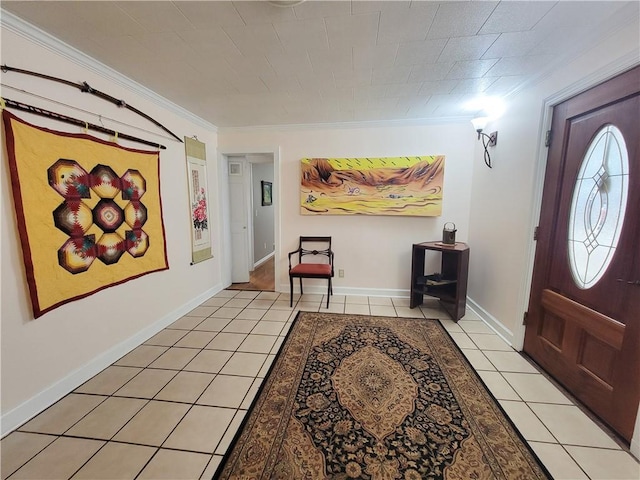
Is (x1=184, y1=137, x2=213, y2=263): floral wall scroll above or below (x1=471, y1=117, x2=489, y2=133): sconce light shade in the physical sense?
below

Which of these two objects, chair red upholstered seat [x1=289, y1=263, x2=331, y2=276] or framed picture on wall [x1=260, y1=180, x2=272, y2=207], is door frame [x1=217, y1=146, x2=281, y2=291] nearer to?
chair red upholstered seat [x1=289, y1=263, x2=331, y2=276]

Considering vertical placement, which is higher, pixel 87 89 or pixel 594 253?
pixel 87 89

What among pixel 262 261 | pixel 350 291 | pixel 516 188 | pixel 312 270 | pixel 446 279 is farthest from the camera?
pixel 262 261

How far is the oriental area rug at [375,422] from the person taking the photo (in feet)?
4.11

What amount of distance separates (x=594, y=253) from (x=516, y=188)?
915 millimetres

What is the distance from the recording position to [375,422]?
1518mm

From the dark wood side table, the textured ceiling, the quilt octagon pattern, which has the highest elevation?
the textured ceiling

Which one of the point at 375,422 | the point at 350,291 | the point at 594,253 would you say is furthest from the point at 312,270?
the point at 594,253

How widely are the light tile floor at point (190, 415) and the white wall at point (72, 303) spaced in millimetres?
135

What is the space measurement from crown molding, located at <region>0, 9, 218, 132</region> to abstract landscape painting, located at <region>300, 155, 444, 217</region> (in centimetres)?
175

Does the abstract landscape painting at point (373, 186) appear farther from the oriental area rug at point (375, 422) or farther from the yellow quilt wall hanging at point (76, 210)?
the yellow quilt wall hanging at point (76, 210)

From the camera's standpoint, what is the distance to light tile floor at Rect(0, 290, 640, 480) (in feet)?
4.16

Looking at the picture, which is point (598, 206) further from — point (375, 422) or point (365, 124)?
point (365, 124)

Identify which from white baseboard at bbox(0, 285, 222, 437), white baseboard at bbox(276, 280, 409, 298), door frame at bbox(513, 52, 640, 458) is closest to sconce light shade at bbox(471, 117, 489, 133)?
door frame at bbox(513, 52, 640, 458)
